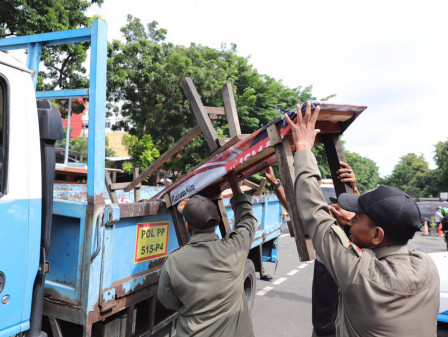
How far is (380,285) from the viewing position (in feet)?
4.04

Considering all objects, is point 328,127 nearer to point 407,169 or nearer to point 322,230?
point 322,230

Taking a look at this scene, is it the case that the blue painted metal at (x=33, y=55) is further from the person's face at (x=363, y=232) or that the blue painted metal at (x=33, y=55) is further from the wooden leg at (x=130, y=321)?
the person's face at (x=363, y=232)

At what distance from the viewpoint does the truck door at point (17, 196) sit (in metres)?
1.67

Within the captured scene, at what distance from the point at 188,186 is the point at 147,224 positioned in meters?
0.43

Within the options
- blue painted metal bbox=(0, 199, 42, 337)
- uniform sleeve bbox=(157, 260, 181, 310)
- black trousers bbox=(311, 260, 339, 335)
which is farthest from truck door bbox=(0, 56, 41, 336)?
black trousers bbox=(311, 260, 339, 335)

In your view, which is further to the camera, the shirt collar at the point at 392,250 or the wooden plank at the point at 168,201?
the wooden plank at the point at 168,201

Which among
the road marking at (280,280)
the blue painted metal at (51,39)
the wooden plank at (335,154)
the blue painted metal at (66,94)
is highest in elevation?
the blue painted metal at (51,39)

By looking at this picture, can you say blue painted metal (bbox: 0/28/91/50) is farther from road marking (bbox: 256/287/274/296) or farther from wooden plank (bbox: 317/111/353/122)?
road marking (bbox: 256/287/274/296)

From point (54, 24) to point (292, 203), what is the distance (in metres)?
9.15

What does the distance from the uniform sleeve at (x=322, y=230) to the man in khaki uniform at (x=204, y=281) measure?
2.50 ft

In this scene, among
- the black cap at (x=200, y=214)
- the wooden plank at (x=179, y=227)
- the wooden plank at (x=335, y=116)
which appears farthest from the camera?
the wooden plank at (x=179, y=227)

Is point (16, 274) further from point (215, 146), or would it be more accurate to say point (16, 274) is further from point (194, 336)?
point (215, 146)

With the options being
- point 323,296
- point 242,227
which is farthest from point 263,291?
point 242,227

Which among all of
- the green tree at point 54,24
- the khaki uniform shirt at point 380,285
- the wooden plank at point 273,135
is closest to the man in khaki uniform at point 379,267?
the khaki uniform shirt at point 380,285
